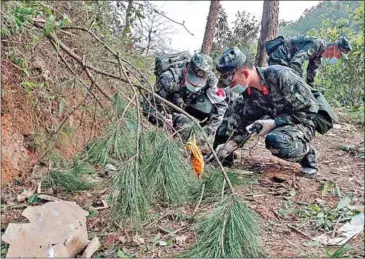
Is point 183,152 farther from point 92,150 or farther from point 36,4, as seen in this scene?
point 36,4

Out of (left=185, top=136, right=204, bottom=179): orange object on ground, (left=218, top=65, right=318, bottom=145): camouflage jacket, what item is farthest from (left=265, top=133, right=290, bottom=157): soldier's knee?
(left=185, top=136, right=204, bottom=179): orange object on ground

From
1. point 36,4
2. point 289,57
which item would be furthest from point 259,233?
point 289,57

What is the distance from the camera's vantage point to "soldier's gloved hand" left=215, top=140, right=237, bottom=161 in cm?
289

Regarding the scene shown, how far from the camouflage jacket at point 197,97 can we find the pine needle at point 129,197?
1.66 meters

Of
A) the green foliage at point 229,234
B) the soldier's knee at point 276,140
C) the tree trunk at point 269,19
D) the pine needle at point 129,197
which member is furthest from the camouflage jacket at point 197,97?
the tree trunk at point 269,19

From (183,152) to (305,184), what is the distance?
0.89 metres

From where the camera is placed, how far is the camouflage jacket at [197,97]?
3443 mm

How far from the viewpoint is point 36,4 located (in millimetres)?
2605

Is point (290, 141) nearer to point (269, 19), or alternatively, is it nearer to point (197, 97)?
point (197, 97)

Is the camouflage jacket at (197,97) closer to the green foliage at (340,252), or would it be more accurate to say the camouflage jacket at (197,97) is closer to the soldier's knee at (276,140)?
the soldier's knee at (276,140)

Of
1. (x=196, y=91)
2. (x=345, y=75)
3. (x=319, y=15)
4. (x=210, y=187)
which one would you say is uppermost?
(x=319, y=15)

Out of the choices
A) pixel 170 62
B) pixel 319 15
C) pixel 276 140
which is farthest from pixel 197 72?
pixel 319 15

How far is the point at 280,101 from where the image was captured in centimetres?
267

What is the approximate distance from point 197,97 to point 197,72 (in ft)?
1.26
